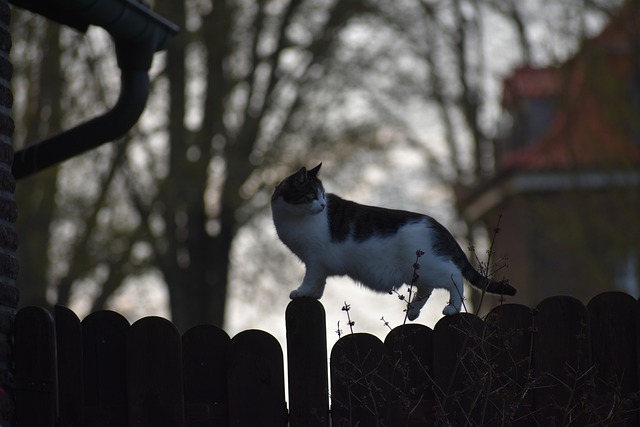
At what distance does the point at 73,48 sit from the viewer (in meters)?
14.6

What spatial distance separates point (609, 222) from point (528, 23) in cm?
347

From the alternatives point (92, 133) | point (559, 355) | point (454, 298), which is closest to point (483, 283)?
point (454, 298)

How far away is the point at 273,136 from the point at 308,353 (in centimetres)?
1265

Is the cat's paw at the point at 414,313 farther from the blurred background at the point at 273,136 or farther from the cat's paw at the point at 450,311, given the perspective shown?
the blurred background at the point at 273,136

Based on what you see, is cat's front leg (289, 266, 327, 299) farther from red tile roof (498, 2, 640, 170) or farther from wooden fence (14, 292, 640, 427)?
red tile roof (498, 2, 640, 170)

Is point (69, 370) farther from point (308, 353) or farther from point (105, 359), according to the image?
point (308, 353)

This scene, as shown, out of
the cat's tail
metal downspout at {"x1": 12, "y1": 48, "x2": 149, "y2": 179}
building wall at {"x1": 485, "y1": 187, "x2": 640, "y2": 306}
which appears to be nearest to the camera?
the cat's tail

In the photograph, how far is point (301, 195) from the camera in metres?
4.55

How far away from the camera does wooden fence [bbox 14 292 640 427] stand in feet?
13.8

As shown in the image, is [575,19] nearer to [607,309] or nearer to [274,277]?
[274,277]

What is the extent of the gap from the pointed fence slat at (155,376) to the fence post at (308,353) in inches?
16.5

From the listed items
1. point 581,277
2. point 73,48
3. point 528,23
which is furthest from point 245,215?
point 581,277

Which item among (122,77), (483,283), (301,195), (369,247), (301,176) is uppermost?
(122,77)

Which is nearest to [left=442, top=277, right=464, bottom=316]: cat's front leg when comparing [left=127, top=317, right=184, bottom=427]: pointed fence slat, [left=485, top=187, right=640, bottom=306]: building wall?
[left=127, top=317, right=184, bottom=427]: pointed fence slat
